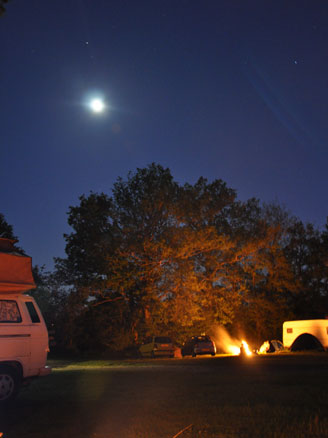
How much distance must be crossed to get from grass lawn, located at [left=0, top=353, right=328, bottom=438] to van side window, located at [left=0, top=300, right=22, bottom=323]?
1660 millimetres

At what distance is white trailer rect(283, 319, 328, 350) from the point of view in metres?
30.6

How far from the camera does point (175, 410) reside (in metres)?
8.51

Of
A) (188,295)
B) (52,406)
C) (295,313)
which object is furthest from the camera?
(295,313)

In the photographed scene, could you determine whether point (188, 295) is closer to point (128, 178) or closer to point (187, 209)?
point (187, 209)

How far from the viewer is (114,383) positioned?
1341 centimetres

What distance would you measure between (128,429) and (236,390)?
4.25 meters

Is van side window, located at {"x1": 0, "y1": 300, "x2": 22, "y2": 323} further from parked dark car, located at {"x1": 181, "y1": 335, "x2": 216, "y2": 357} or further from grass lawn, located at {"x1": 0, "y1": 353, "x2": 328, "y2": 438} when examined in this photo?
parked dark car, located at {"x1": 181, "y1": 335, "x2": 216, "y2": 357}

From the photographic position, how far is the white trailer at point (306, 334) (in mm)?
30578

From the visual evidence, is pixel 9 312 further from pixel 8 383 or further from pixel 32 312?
pixel 8 383

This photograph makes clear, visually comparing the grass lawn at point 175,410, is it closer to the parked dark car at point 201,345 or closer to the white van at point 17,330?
the white van at point 17,330

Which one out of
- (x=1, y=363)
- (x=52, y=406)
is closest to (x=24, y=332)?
(x=1, y=363)

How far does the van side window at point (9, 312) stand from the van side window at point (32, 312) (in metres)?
0.38

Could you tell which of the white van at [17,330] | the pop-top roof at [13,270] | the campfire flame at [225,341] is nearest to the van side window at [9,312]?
the white van at [17,330]

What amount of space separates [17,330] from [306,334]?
82.7ft
